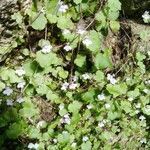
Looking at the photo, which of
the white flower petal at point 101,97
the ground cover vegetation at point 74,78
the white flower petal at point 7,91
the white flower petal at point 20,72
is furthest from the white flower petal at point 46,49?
the white flower petal at point 101,97

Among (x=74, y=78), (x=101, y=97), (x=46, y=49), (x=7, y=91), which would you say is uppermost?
(x=46, y=49)

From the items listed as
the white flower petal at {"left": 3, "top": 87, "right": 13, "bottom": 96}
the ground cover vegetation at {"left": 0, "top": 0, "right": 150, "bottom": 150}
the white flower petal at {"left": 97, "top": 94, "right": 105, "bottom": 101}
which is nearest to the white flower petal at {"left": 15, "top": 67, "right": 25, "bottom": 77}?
the ground cover vegetation at {"left": 0, "top": 0, "right": 150, "bottom": 150}

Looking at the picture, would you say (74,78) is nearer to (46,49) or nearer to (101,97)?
(101,97)

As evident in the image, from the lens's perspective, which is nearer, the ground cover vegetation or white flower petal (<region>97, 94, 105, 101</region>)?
the ground cover vegetation

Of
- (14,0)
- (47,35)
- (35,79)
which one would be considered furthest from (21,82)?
(14,0)

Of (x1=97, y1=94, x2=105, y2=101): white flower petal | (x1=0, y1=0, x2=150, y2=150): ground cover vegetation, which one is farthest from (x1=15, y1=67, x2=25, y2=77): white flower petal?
(x1=97, y1=94, x2=105, y2=101): white flower petal

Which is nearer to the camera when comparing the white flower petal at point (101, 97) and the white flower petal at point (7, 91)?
the white flower petal at point (7, 91)

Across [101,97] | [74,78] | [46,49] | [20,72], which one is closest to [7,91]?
[20,72]

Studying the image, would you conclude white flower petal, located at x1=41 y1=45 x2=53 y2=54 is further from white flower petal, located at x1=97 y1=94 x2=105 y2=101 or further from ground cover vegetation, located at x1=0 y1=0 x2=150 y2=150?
white flower petal, located at x1=97 y1=94 x2=105 y2=101

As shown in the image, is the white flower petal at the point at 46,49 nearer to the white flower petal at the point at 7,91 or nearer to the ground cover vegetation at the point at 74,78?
the ground cover vegetation at the point at 74,78

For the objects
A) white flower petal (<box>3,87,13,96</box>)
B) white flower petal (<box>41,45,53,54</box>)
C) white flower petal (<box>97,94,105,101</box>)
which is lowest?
white flower petal (<box>97,94,105,101</box>)

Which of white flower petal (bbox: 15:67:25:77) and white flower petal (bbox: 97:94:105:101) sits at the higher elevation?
white flower petal (bbox: 15:67:25:77)
